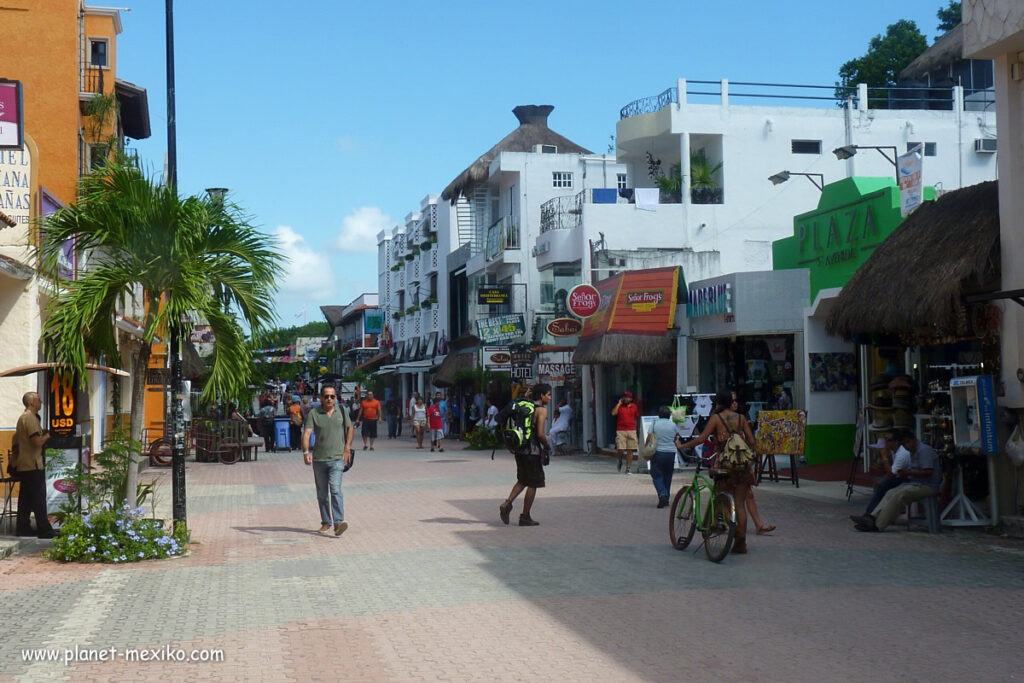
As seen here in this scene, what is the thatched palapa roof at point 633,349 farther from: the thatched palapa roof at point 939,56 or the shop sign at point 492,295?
the thatched palapa roof at point 939,56

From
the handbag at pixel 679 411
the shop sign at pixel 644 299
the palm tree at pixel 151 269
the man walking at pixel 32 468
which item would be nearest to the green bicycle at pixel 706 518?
the palm tree at pixel 151 269

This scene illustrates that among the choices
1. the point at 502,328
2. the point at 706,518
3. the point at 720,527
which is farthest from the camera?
the point at 502,328

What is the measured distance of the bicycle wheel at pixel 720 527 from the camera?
36.8 ft

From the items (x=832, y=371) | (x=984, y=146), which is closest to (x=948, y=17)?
(x=984, y=146)

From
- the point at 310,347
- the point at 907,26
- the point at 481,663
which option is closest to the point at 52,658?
the point at 481,663

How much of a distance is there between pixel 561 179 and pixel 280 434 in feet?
49.8

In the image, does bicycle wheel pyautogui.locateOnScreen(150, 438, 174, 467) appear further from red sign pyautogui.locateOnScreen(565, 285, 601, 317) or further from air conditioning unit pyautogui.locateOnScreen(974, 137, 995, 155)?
air conditioning unit pyautogui.locateOnScreen(974, 137, 995, 155)

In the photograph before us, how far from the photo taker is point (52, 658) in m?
7.37

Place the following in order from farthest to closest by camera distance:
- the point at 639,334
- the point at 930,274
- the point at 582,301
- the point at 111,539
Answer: the point at 582,301 < the point at 639,334 < the point at 930,274 < the point at 111,539

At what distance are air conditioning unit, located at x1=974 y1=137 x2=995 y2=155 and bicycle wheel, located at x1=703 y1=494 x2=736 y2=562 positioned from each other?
28253 millimetres

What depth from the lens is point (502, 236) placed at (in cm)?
4331

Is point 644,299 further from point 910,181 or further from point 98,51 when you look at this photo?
point 98,51

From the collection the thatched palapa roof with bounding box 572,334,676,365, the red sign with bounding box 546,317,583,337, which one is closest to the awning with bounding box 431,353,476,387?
the red sign with bounding box 546,317,583,337

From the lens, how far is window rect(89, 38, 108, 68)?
97.2ft
